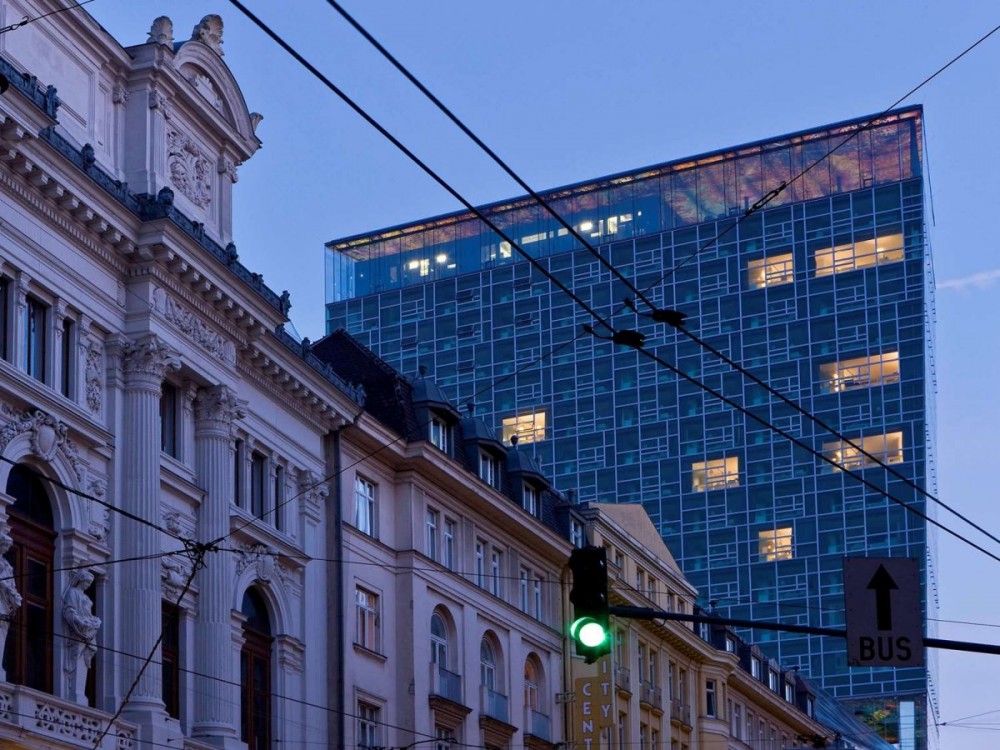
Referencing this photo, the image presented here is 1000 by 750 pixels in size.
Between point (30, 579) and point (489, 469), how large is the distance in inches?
1112

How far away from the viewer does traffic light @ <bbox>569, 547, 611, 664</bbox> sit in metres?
27.9

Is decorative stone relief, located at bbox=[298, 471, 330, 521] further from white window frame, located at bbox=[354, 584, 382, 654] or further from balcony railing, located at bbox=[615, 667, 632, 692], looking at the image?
balcony railing, located at bbox=[615, 667, 632, 692]

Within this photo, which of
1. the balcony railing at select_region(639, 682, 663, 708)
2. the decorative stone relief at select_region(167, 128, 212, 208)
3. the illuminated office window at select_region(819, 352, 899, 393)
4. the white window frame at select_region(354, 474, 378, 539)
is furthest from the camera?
the illuminated office window at select_region(819, 352, 899, 393)

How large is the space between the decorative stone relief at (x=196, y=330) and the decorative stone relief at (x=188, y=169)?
10.6 ft

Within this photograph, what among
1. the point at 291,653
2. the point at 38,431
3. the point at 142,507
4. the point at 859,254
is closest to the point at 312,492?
the point at 291,653

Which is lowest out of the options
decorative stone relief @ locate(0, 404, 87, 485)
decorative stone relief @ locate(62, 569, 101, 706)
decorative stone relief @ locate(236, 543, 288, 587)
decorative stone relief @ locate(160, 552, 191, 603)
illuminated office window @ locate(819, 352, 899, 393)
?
decorative stone relief @ locate(62, 569, 101, 706)

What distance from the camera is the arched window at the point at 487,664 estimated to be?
6681cm

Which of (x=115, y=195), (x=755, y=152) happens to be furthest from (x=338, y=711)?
(x=755, y=152)

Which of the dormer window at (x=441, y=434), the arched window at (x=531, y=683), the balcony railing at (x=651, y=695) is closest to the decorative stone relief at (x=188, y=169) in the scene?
the dormer window at (x=441, y=434)

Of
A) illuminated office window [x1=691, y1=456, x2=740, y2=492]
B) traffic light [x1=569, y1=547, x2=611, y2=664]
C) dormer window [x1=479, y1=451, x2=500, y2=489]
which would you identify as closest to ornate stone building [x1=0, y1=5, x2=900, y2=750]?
dormer window [x1=479, y1=451, x2=500, y2=489]

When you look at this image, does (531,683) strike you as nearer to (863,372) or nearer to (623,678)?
(623,678)

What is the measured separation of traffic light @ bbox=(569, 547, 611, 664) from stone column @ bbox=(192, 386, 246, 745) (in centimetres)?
2281

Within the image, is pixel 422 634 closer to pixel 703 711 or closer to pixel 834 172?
pixel 703 711

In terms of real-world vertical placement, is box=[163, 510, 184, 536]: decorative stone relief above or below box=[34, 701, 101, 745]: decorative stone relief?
above
